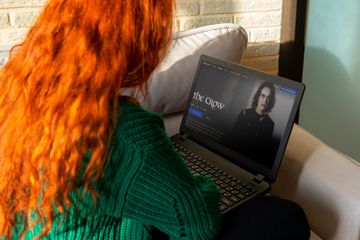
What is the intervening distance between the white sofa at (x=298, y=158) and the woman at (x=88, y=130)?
0.35 meters

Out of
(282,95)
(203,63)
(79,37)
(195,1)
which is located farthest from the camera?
(195,1)

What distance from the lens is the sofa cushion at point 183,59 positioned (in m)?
1.22

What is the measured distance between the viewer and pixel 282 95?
3.13 ft

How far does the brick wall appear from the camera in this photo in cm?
135

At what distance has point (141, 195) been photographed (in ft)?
2.19

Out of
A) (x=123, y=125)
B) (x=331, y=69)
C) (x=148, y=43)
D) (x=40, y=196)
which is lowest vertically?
(x=331, y=69)

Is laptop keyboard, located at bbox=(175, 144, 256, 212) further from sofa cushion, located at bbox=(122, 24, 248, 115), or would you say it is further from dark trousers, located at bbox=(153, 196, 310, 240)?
sofa cushion, located at bbox=(122, 24, 248, 115)

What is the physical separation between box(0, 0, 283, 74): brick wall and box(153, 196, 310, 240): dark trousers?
71 centimetres

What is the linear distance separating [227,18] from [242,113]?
631mm

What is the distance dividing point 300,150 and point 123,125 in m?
0.55

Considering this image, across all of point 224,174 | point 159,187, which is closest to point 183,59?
point 224,174

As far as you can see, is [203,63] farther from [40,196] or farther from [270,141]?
[40,196]

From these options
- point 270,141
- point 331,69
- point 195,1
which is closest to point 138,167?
point 270,141

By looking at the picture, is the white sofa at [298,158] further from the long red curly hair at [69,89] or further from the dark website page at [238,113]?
the long red curly hair at [69,89]
